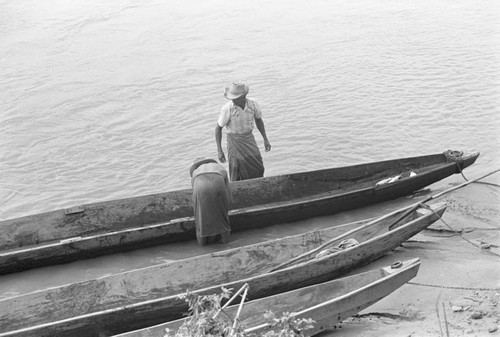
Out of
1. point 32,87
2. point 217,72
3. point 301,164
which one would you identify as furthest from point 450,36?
point 32,87

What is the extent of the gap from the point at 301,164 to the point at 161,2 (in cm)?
1245

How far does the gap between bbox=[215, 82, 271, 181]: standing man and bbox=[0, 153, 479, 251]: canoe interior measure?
28 cm

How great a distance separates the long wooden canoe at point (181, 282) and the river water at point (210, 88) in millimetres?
1143

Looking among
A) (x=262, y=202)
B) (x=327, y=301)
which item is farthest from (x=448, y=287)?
(x=262, y=202)

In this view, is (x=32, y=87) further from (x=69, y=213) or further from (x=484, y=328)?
(x=484, y=328)

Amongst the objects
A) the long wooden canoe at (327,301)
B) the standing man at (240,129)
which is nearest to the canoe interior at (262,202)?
the standing man at (240,129)

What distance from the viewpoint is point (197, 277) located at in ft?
23.1

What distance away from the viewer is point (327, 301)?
19.7ft

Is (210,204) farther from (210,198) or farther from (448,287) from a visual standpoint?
(448,287)

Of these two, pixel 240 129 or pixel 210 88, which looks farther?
pixel 210 88

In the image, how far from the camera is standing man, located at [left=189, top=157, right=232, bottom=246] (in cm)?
729

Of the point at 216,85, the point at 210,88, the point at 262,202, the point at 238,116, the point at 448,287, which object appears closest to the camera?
the point at 448,287

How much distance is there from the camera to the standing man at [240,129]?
334 inches

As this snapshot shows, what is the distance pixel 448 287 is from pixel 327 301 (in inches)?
57.7
